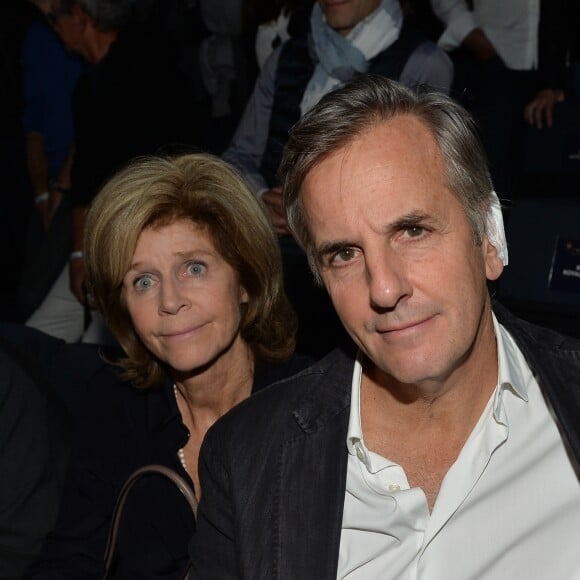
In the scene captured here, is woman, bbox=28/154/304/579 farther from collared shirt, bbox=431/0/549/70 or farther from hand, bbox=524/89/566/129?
collared shirt, bbox=431/0/549/70

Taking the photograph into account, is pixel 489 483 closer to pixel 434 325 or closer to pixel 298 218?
pixel 434 325

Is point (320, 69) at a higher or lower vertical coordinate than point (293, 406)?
higher

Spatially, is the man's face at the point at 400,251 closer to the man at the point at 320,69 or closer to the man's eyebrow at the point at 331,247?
the man's eyebrow at the point at 331,247

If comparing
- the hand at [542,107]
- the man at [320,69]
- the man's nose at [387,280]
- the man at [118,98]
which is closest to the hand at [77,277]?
the man at [118,98]

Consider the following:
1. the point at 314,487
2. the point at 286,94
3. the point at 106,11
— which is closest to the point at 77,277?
the point at 106,11

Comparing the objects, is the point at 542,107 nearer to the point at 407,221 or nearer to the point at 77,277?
the point at 407,221

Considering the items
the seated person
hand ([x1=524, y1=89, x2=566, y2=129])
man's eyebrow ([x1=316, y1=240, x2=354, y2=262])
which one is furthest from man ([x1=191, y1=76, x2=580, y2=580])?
hand ([x1=524, y1=89, x2=566, y2=129])

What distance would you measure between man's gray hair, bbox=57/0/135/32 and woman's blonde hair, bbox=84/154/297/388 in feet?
4.48

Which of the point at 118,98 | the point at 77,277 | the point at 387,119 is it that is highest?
the point at 387,119

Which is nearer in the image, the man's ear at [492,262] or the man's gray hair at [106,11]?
the man's ear at [492,262]

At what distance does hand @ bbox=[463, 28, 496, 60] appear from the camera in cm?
368

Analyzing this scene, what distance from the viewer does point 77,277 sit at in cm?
372

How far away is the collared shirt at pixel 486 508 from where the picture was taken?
1601 mm

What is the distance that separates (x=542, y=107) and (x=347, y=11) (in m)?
0.64
